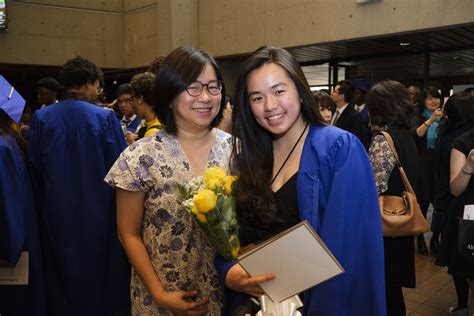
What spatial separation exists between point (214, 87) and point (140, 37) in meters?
9.14

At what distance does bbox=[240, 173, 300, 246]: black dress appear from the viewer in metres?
1.35

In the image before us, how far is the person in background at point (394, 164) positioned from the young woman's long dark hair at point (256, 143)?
1.21 meters

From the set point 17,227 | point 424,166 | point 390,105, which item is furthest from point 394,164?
point 424,166

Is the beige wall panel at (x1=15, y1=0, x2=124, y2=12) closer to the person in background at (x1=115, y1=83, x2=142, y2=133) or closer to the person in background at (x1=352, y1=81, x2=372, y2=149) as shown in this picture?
the person in background at (x1=115, y1=83, x2=142, y2=133)

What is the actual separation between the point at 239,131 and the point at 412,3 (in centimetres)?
544

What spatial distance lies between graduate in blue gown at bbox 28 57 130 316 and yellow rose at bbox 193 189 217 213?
1.66 m

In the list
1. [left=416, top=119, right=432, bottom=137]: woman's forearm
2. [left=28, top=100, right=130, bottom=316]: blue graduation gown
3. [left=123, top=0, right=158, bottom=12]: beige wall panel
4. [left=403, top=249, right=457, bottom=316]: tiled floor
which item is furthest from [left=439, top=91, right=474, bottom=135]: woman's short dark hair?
[left=123, top=0, right=158, bottom=12]: beige wall panel

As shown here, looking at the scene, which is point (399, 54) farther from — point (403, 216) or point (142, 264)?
point (142, 264)

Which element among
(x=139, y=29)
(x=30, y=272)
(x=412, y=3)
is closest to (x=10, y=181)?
(x=30, y=272)

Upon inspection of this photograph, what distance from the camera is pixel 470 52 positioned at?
778 centimetres

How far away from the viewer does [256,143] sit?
1562mm

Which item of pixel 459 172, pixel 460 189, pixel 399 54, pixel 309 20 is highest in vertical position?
pixel 309 20

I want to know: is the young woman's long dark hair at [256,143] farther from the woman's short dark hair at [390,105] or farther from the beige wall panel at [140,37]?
the beige wall panel at [140,37]

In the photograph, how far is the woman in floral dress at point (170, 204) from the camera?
1.57 metres
